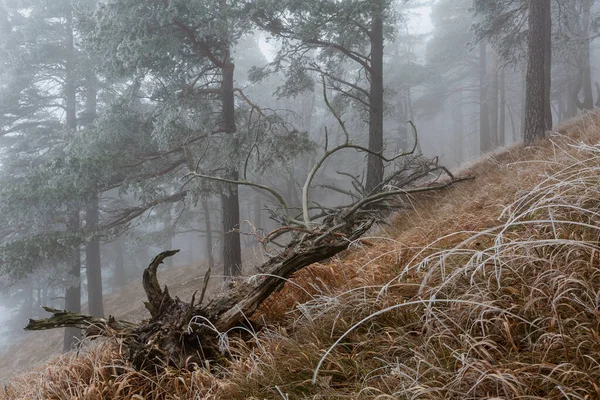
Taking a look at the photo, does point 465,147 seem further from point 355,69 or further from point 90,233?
point 90,233

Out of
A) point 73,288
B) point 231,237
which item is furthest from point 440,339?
point 73,288

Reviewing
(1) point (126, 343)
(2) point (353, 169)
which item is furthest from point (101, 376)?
(2) point (353, 169)

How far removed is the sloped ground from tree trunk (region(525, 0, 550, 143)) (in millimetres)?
6747

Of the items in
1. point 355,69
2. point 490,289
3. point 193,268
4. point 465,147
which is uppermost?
point 355,69

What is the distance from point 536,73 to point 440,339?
848cm

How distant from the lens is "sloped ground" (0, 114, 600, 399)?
134cm

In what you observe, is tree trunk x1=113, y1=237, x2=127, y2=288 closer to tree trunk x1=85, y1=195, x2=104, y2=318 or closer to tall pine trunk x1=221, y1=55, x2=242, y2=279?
tree trunk x1=85, y1=195, x2=104, y2=318

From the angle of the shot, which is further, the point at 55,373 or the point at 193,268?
the point at 193,268

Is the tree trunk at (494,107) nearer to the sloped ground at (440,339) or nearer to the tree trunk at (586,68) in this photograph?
the tree trunk at (586,68)

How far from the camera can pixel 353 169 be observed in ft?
92.5

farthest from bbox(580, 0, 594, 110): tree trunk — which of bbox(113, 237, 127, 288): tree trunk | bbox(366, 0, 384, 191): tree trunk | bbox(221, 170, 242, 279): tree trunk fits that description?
bbox(113, 237, 127, 288): tree trunk

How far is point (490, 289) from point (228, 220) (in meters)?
8.26

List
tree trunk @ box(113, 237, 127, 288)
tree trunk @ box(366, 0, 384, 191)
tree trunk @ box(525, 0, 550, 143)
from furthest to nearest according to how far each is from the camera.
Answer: tree trunk @ box(113, 237, 127, 288) → tree trunk @ box(366, 0, 384, 191) → tree trunk @ box(525, 0, 550, 143)

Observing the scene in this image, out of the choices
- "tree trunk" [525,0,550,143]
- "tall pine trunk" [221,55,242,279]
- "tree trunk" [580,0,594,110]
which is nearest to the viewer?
"tree trunk" [525,0,550,143]
